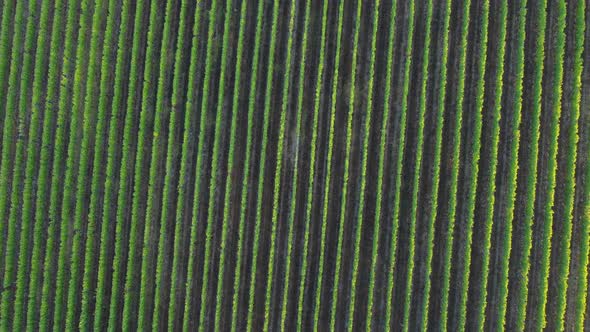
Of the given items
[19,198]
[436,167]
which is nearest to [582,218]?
[436,167]

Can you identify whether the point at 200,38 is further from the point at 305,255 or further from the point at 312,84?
the point at 305,255

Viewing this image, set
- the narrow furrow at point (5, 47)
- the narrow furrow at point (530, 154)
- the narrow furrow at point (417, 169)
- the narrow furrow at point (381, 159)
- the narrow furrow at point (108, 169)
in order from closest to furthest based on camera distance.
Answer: the narrow furrow at point (530, 154) → the narrow furrow at point (417, 169) → the narrow furrow at point (381, 159) → the narrow furrow at point (108, 169) → the narrow furrow at point (5, 47)

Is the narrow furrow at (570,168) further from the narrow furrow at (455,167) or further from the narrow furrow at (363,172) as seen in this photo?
the narrow furrow at (363,172)

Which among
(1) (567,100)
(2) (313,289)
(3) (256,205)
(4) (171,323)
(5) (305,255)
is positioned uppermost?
(1) (567,100)

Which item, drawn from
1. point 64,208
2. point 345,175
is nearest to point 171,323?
point 64,208

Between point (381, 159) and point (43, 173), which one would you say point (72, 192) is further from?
point (381, 159)

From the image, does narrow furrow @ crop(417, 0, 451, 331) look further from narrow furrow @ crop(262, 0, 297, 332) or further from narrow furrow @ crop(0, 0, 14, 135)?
narrow furrow @ crop(0, 0, 14, 135)

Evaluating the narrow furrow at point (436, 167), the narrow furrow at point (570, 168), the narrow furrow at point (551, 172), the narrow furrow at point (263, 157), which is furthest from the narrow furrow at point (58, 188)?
the narrow furrow at point (570, 168)

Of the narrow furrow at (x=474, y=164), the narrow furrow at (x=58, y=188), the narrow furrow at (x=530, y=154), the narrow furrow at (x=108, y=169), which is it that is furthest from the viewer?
the narrow furrow at (x=58, y=188)

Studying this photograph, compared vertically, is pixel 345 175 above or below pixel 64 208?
above
